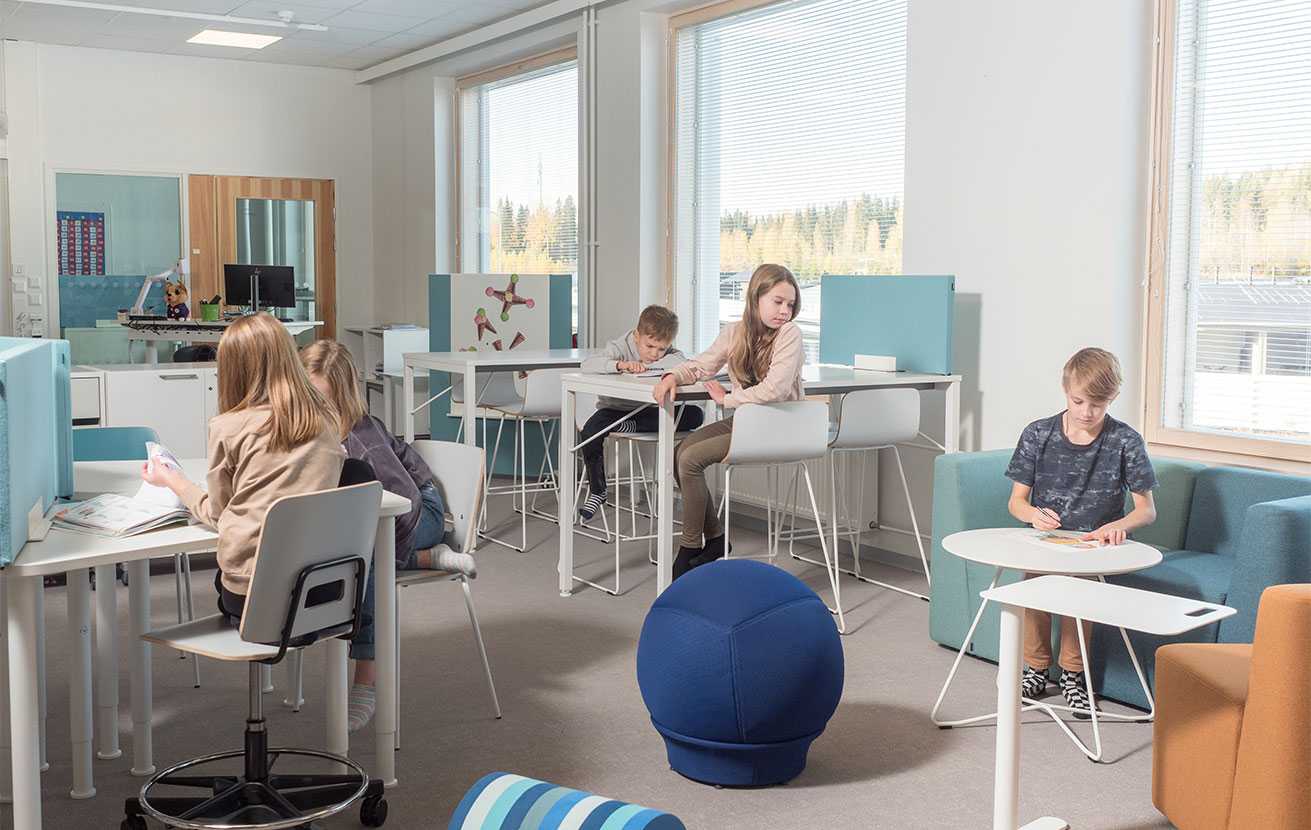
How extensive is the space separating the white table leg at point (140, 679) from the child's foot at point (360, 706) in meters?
0.49

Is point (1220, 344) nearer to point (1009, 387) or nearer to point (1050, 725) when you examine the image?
point (1009, 387)

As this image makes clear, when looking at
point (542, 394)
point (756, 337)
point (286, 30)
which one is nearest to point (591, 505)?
point (542, 394)

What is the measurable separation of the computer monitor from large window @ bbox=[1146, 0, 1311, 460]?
22.3 ft

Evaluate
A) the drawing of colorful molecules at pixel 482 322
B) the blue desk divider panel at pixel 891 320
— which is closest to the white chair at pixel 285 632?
the blue desk divider panel at pixel 891 320

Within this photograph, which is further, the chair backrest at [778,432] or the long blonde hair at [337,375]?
the chair backrest at [778,432]

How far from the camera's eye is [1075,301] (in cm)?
480

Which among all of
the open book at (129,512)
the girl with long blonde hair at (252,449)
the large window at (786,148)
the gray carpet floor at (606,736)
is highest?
the large window at (786,148)

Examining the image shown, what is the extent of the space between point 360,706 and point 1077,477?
2.15 metres

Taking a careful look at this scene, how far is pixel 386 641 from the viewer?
3.00m

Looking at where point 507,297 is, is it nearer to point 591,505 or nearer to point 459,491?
point 591,505

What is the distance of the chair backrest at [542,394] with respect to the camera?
5.99 m

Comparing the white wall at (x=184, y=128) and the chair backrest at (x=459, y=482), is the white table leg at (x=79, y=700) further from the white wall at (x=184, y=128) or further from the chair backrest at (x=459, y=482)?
the white wall at (x=184, y=128)

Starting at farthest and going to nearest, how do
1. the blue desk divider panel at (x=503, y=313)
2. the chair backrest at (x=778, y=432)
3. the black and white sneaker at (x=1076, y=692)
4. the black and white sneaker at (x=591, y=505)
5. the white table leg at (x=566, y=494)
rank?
the blue desk divider panel at (x=503, y=313)
the black and white sneaker at (x=591, y=505)
the white table leg at (x=566, y=494)
the chair backrest at (x=778, y=432)
the black and white sneaker at (x=1076, y=692)

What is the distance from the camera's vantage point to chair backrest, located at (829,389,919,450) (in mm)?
4801
